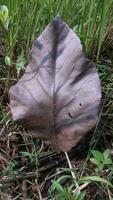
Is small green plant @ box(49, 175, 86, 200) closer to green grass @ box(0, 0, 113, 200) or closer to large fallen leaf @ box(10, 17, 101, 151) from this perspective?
green grass @ box(0, 0, 113, 200)

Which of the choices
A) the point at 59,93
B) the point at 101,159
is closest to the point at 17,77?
the point at 59,93

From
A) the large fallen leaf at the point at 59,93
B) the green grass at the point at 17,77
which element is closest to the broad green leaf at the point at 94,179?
the green grass at the point at 17,77

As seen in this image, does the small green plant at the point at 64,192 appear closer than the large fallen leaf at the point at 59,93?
Yes

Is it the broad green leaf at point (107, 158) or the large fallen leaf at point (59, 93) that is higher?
the large fallen leaf at point (59, 93)

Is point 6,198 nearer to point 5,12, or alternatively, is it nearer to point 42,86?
point 42,86

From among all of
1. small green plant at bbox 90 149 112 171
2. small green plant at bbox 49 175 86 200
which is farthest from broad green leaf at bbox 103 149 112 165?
small green plant at bbox 49 175 86 200

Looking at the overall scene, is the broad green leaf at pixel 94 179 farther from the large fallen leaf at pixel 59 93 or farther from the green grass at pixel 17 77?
the large fallen leaf at pixel 59 93
